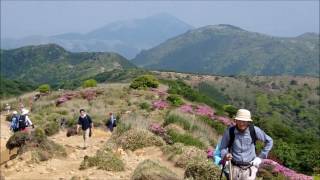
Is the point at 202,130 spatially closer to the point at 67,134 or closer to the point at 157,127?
the point at 157,127

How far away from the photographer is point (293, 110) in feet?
309

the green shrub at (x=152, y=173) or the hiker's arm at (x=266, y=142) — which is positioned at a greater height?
the hiker's arm at (x=266, y=142)

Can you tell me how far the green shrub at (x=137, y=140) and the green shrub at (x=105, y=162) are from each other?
2.04 meters

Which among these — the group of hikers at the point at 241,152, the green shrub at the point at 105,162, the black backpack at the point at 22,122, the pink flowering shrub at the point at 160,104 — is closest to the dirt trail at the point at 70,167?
the green shrub at the point at 105,162

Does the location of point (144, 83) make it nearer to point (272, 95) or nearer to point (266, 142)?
point (266, 142)

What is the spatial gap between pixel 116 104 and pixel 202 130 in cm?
1239

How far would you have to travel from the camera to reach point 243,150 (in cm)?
776

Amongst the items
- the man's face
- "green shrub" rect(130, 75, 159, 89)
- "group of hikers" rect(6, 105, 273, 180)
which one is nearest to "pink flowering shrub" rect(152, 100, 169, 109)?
"green shrub" rect(130, 75, 159, 89)

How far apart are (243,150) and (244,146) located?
2.4 inches

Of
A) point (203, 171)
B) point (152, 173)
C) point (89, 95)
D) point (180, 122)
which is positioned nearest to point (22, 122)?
point (180, 122)

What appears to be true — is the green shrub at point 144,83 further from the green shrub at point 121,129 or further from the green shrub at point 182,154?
the green shrub at point 182,154

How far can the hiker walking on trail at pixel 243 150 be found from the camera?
771 centimetres

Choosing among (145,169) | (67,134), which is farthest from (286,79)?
(145,169)

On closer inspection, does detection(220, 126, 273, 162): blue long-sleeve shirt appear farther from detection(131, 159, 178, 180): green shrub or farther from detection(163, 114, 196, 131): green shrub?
detection(163, 114, 196, 131): green shrub
